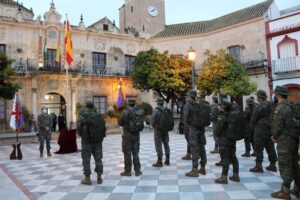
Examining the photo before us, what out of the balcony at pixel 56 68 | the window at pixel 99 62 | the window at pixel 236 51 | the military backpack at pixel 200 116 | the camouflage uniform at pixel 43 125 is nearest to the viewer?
the military backpack at pixel 200 116

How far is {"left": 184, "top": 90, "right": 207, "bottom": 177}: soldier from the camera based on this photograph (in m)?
6.50

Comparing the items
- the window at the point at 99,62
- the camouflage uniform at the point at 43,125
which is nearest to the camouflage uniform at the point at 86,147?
the camouflage uniform at the point at 43,125

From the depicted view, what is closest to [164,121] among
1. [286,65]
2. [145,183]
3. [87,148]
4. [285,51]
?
[145,183]

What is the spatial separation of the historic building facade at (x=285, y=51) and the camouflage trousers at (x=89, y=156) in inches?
613

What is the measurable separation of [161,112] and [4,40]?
16904mm

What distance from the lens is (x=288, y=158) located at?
4.77 m

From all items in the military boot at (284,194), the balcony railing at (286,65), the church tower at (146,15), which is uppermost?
the church tower at (146,15)

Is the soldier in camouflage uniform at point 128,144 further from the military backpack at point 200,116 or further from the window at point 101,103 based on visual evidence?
the window at point 101,103

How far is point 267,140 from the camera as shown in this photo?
6805 millimetres

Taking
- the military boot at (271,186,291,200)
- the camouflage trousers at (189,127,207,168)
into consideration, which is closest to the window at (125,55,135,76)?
the camouflage trousers at (189,127,207,168)

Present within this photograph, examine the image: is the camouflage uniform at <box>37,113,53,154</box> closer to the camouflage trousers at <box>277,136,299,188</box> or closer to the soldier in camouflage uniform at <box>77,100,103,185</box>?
the soldier in camouflage uniform at <box>77,100,103,185</box>

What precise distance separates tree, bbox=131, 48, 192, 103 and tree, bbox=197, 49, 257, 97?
7.73 feet

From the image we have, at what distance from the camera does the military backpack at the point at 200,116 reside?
6.62 meters

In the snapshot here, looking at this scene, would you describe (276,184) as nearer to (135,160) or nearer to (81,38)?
(135,160)
